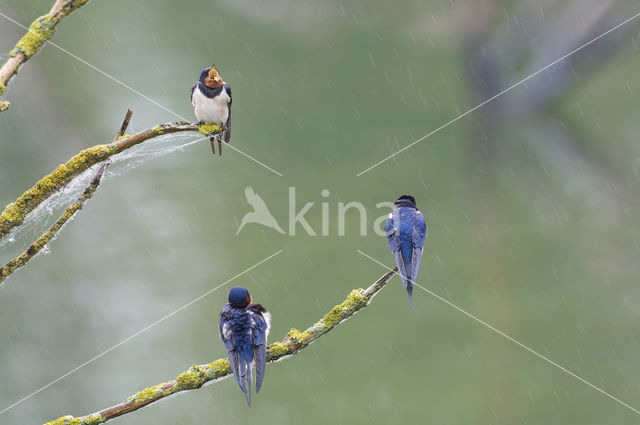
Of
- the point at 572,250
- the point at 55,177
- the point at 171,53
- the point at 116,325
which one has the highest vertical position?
the point at 171,53

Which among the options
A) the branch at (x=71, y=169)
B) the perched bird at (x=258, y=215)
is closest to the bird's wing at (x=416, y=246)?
the branch at (x=71, y=169)

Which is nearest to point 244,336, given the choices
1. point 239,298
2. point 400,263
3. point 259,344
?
point 259,344

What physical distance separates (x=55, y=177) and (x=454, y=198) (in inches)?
382

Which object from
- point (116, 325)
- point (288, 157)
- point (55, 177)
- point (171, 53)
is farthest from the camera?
point (171, 53)

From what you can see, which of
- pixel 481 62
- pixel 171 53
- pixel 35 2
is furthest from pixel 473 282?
pixel 35 2

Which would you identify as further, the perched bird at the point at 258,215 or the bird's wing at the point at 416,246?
the perched bird at the point at 258,215

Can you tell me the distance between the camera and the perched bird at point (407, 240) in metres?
3.08

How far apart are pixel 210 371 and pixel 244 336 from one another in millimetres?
535

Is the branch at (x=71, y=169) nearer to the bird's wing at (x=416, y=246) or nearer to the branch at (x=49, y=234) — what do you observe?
the branch at (x=49, y=234)

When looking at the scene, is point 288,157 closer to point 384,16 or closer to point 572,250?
point 572,250

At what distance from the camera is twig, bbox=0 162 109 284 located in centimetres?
167

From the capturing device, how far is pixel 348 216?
10227 millimetres

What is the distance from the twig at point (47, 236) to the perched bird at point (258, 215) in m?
7.11

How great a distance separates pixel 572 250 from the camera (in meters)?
11.5
